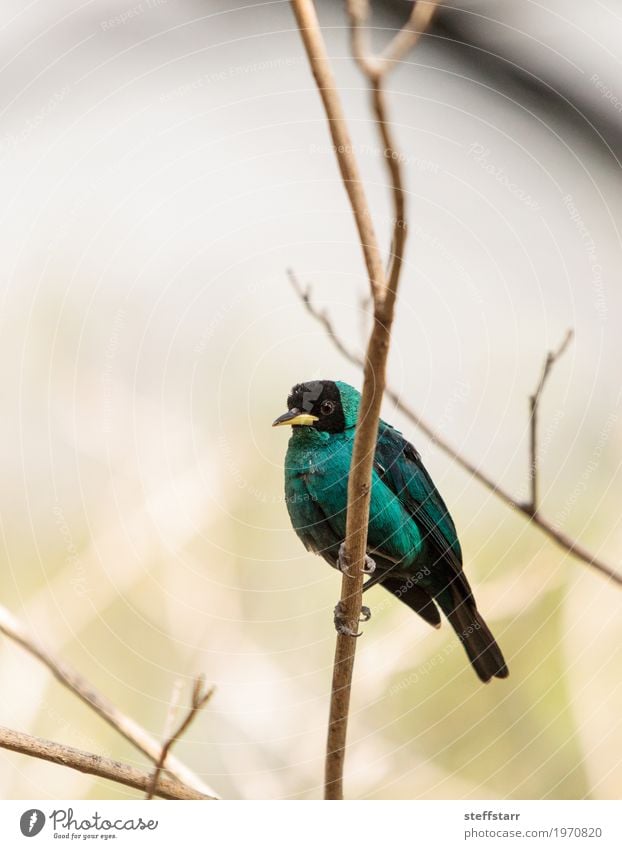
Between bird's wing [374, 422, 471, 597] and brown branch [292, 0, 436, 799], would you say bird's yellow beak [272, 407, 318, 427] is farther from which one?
brown branch [292, 0, 436, 799]

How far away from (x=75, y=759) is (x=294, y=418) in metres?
1.62

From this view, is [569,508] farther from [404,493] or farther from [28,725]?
[28,725]

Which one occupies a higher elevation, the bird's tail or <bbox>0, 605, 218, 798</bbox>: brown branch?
<bbox>0, 605, 218, 798</bbox>: brown branch

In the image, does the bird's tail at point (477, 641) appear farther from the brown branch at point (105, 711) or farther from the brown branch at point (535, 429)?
the brown branch at point (105, 711)

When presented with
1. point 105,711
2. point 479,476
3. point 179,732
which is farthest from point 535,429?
point 105,711

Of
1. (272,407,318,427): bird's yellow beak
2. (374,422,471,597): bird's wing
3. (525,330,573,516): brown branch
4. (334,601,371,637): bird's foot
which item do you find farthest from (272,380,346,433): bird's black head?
(525,330,573,516): brown branch

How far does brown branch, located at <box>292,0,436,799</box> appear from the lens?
6.23 ft

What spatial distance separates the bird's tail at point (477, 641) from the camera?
4059 mm

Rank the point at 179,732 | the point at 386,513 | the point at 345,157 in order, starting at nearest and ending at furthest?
the point at 345,157 < the point at 179,732 < the point at 386,513

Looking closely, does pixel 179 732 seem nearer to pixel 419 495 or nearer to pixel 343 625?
pixel 343 625

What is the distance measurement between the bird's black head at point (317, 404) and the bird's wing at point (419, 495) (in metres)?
0.25

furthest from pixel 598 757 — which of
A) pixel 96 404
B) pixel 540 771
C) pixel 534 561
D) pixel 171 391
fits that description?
pixel 96 404

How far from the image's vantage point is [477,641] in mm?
4062

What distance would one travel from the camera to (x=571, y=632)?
3.97 m
